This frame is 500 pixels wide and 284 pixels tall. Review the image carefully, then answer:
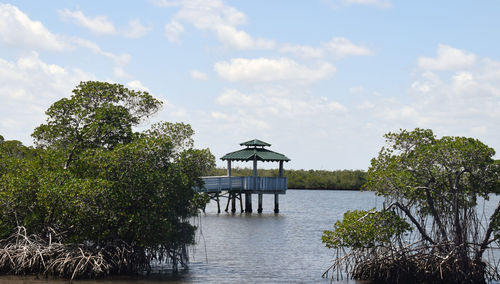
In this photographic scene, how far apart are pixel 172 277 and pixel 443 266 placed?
7815mm

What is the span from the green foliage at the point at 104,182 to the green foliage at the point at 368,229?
4.54 metres

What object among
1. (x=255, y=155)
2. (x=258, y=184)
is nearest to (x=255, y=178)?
(x=258, y=184)

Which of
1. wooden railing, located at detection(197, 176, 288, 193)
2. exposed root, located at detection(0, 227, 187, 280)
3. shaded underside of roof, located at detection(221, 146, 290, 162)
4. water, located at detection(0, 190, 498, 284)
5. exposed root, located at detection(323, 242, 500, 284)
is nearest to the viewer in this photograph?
exposed root, located at detection(323, 242, 500, 284)

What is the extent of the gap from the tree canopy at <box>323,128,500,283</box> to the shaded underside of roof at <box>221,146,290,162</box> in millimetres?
24332

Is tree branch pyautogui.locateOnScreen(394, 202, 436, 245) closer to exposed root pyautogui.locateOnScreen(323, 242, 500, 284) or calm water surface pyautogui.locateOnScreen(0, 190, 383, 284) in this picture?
exposed root pyautogui.locateOnScreen(323, 242, 500, 284)

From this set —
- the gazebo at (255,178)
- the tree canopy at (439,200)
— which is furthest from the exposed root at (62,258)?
the gazebo at (255,178)

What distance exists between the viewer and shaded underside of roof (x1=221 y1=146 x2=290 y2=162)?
42.2 metres

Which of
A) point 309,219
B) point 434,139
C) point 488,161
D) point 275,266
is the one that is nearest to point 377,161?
point 434,139

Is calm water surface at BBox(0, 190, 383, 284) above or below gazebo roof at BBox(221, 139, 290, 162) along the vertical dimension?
below

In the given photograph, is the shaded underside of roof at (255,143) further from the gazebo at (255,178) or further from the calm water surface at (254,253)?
the calm water surface at (254,253)

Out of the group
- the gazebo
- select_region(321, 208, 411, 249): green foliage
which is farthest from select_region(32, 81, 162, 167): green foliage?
the gazebo

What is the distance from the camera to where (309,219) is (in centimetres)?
4403

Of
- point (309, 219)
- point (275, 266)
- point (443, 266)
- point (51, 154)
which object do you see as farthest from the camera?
point (309, 219)

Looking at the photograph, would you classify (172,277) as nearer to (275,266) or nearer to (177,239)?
(177,239)
